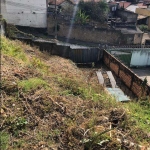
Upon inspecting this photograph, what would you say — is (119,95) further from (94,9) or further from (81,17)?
(94,9)

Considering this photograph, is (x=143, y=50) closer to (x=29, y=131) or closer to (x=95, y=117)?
(x=95, y=117)

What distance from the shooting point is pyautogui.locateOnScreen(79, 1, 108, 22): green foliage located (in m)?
26.0

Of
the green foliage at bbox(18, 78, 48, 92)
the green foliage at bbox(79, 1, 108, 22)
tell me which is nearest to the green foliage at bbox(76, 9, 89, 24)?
the green foliage at bbox(79, 1, 108, 22)

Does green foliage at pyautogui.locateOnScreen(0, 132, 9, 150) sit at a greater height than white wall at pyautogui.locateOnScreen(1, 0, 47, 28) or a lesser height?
lesser

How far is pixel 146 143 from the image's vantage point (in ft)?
15.3

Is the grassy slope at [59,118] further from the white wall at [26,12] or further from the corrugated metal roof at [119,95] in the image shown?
the white wall at [26,12]

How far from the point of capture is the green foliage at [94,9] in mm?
25953

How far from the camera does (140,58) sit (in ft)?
51.9

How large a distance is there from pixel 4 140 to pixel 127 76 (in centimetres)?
898

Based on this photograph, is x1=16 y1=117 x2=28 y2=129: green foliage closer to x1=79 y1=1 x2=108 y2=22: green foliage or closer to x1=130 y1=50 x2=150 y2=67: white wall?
x1=130 y1=50 x2=150 y2=67: white wall

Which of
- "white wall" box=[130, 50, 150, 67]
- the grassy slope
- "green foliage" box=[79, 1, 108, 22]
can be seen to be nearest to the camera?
the grassy slope

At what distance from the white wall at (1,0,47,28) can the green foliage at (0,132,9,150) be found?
1980 cm

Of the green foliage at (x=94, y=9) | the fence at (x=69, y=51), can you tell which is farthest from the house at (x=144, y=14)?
the fence at (x=69, y=51)

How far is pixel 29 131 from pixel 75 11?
23278mm
